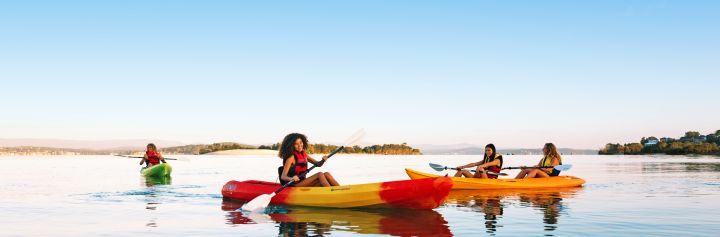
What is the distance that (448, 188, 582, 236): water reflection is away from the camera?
36.3ft

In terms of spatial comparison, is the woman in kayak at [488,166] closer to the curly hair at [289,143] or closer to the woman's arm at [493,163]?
the woman's arm at [493,163]

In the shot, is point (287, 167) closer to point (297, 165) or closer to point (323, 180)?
point (297, 165)

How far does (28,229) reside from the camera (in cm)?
1009

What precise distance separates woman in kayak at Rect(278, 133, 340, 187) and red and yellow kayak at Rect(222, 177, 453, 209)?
367 mm

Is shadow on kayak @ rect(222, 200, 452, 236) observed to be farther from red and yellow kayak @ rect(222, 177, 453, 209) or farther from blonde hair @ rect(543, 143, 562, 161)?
blonde hair @ rect(543, 143, 562, 161)

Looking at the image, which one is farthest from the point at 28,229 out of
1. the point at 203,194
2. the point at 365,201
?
the point at 203,194

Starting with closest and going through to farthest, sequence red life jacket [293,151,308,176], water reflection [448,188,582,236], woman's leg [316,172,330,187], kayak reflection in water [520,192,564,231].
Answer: kayak reflection in water [520,192,564,231] → water reflection [448,188,582,236] → woman's leg [316,172,330,187] → red life jacket [293,151,308,176]

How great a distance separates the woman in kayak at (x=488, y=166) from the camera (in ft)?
60.8

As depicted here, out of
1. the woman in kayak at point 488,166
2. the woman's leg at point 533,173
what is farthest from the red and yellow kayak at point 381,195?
the woman's leg at point 533,173

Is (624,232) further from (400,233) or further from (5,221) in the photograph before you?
(5,221)

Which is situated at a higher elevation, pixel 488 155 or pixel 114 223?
pixel 488 155

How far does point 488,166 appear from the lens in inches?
735

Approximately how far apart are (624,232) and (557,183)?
33.7 ft

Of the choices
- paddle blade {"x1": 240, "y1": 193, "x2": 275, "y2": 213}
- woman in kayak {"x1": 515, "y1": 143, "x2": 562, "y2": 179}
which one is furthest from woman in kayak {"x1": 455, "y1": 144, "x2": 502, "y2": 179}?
paddle blade {"x1": 240, "y1": 193, "x2": 275, "y2": 213}
